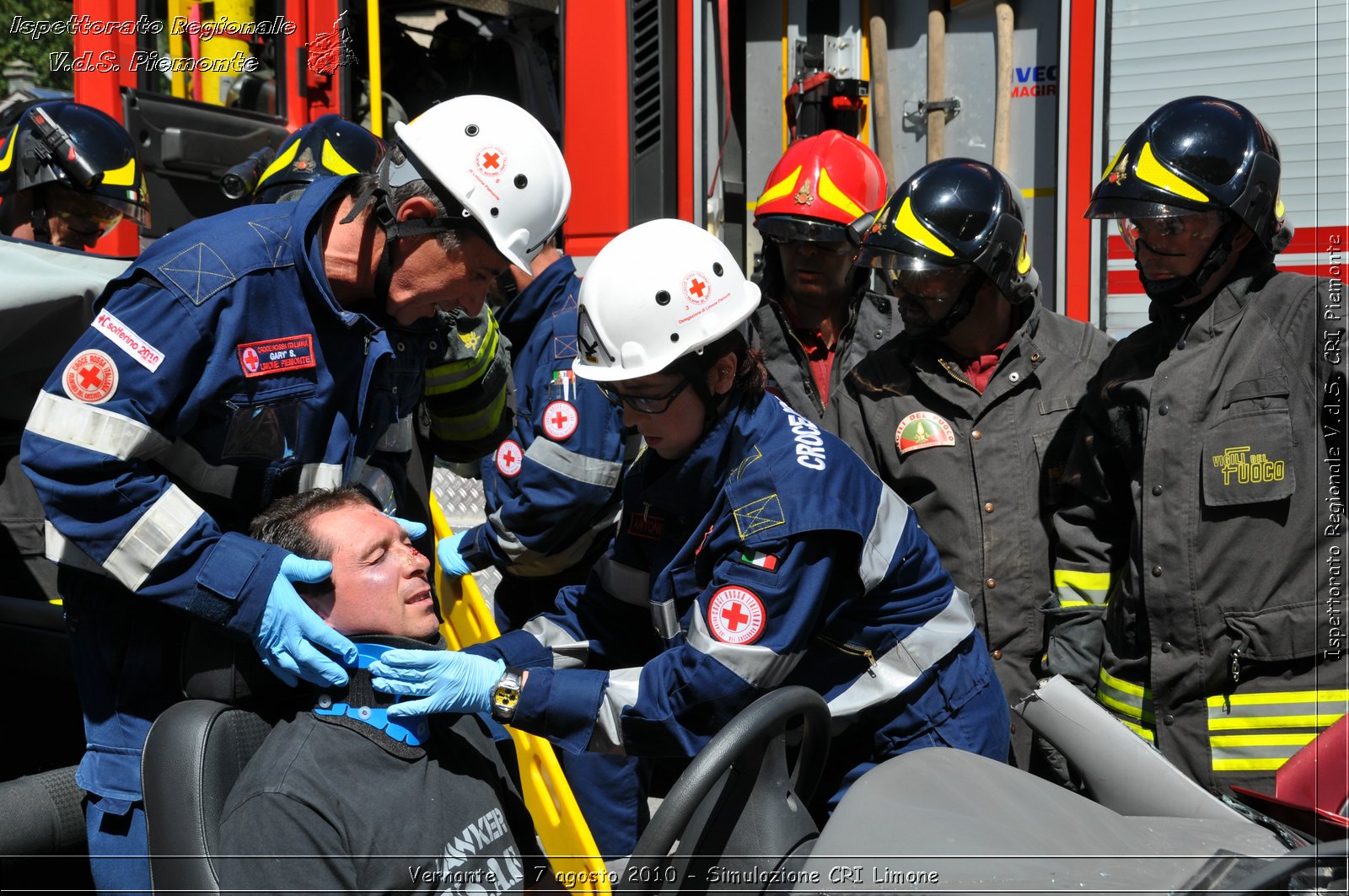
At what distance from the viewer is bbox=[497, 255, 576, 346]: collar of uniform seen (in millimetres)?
3801

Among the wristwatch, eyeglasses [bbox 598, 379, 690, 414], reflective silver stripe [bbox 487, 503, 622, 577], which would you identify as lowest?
reflective silver stripe [bbox 487, 503, 622, 577]

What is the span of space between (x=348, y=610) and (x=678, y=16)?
4069 millimetres

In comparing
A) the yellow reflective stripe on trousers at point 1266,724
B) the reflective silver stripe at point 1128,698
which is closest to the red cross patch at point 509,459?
the reflective silver stripe at point 1128,698

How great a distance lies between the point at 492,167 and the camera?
2662mm

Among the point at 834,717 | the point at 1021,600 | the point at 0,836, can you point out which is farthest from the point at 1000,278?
the point at 0,836

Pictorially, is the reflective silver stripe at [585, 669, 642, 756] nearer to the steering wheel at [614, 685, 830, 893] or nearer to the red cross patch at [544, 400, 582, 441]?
the steering wheel at [614, 685, 830, 893]

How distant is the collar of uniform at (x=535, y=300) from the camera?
3.80m

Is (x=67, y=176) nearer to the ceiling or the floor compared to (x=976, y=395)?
nearer to the ceiling

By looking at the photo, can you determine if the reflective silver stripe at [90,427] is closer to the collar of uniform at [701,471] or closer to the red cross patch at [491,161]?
the red cross patch at [491,161]

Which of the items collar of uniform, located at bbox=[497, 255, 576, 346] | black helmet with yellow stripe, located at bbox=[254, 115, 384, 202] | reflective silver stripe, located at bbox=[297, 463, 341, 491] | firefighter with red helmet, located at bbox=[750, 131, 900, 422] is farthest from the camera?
black helmet with yellow stripe, located at bbox=[254, 115, 384, 202]

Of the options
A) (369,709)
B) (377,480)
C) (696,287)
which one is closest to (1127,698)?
(696,287)

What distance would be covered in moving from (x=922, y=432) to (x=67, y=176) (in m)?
3.30

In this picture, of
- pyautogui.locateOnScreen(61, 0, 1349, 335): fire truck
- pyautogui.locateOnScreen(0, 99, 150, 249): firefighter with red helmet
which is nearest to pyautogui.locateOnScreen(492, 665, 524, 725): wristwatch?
pyautogui.locateOnScreen(0, 99, 150, 249): firefighter with red helmet

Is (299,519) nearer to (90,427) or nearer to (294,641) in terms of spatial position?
(294,641)
